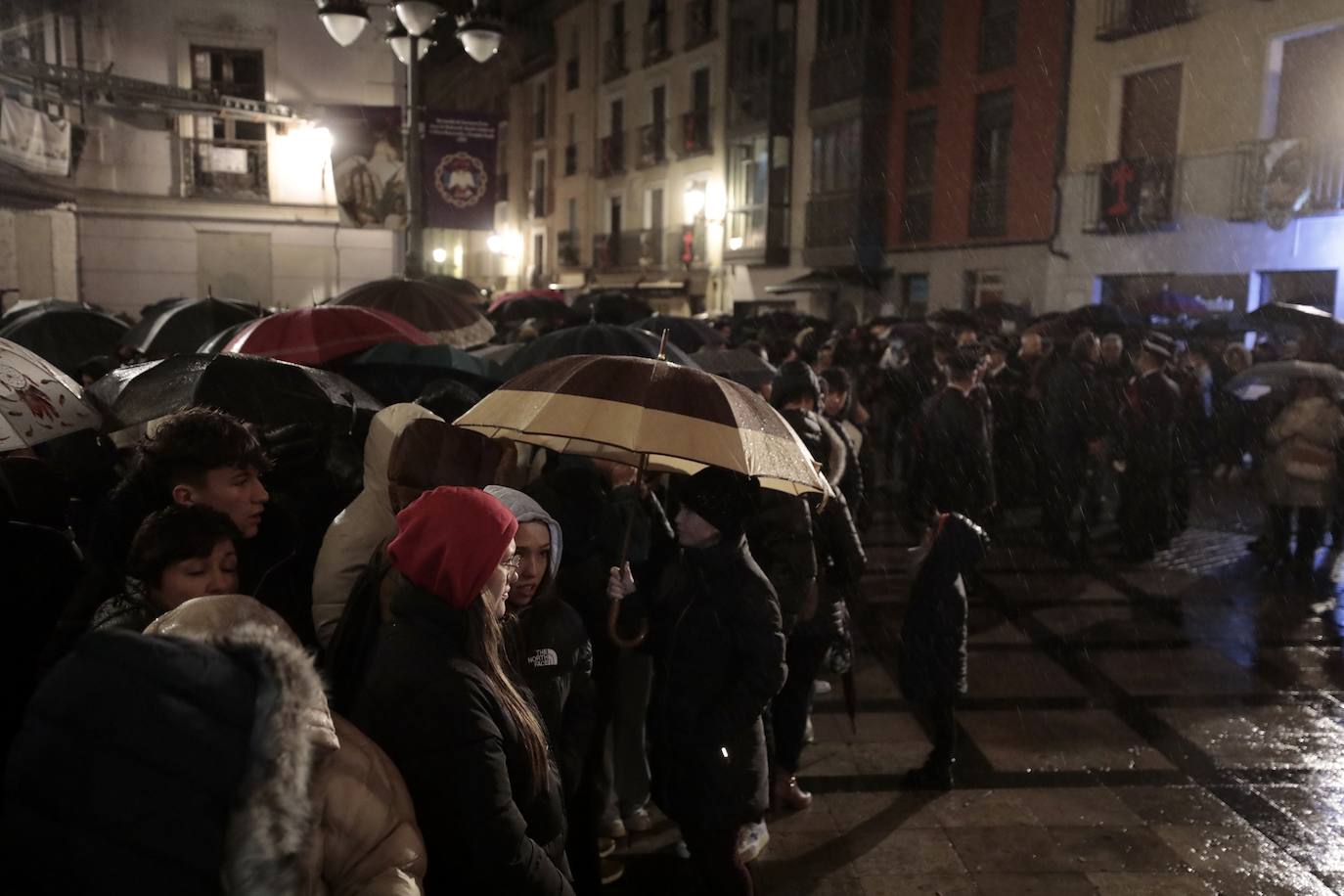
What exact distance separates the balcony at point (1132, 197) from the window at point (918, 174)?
5.00 m

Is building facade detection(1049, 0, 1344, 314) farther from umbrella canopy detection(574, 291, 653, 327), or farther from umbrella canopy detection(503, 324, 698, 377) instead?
umbrella canopy detection(503, 324, 698, 377)

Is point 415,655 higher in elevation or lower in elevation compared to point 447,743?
higher

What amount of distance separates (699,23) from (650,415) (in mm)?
32112

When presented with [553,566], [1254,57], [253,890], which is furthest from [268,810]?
[1254,57]

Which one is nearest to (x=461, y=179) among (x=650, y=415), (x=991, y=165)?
(x=650, y=415)

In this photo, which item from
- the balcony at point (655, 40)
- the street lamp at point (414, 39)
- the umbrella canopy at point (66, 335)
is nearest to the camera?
the umbrella canopy at point (66, 335)

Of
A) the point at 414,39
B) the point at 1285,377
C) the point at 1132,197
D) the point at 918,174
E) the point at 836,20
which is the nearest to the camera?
the point at 1285,377

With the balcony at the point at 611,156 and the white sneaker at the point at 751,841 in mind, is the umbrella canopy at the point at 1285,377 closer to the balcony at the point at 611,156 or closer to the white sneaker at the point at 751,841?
the white sneaker at the point at 751,841

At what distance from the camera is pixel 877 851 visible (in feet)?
14.4

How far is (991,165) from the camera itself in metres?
22.9

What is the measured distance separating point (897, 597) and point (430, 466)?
223 inches

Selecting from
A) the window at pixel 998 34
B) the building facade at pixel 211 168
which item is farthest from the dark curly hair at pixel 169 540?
the window at pixel 998 34

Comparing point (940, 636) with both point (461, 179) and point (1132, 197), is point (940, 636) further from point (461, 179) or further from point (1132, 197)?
point (1132, 197)

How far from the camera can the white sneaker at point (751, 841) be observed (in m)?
4.25
